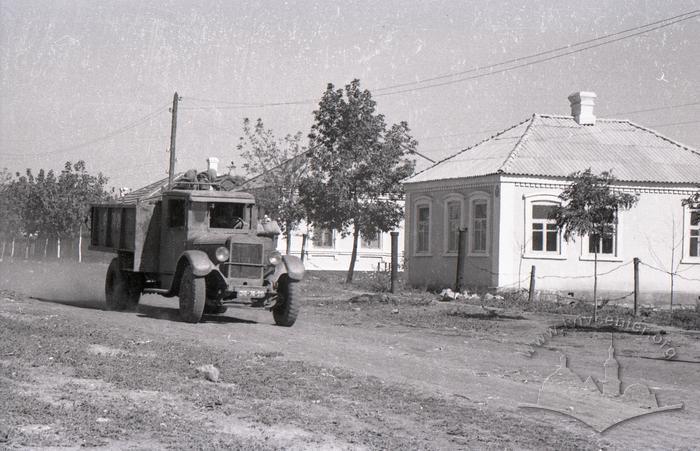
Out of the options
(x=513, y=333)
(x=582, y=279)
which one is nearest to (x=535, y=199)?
(x=582, y=279)

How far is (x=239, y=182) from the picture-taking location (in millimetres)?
19375

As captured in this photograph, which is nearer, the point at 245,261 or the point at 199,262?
the point at 199,262

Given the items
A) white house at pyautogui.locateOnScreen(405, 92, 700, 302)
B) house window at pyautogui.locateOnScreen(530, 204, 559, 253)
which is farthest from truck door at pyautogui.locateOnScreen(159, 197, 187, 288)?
house window at pyautogui.locateOnScreen(530, 204, 559, 253)

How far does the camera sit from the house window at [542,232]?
93.3ft

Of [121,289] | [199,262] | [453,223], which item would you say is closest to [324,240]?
[453,223]

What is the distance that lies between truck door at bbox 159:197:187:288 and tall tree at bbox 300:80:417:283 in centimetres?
1715

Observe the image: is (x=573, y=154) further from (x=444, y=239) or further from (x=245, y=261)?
(x=245, y=261)

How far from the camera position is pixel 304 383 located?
10078mm

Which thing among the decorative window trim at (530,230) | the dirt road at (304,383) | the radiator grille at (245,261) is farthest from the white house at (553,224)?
the radiator grille at (245,261)

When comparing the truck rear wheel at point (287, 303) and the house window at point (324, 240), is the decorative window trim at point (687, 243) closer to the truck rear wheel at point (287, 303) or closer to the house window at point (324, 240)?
the truck rear wheel at point (287, 303)

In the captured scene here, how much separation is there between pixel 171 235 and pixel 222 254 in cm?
199

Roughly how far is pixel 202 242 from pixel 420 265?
15.9 metres

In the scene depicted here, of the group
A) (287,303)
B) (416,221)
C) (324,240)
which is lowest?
(287,303)

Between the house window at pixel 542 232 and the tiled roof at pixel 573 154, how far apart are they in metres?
1.13
